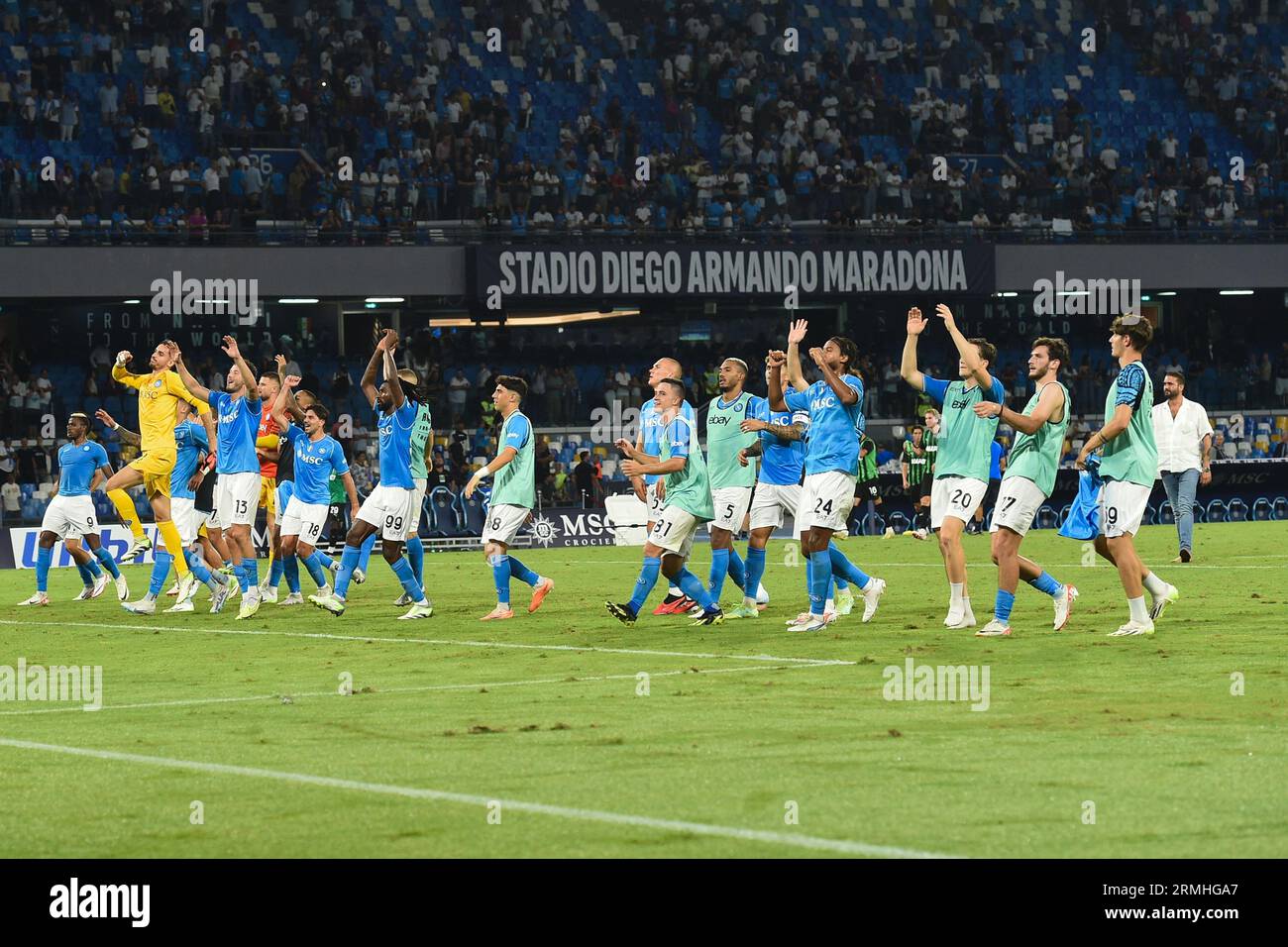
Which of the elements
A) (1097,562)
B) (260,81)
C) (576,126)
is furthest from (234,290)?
(1097,562)

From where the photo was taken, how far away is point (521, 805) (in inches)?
317

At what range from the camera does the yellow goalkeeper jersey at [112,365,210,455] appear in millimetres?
20484

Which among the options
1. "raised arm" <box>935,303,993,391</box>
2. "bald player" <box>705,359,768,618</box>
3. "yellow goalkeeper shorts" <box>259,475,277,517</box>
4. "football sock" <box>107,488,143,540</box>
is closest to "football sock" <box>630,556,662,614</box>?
"bald player" <box>705,359,768,618</box>

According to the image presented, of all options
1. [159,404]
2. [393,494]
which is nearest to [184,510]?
[159,404]

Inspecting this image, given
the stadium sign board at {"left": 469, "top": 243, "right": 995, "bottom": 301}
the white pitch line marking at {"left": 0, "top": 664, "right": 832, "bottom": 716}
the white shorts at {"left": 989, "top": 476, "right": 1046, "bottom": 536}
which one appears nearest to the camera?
the white pitch line marking at {"left": 0, "top": 664, "right": 832, "bottom": 716}

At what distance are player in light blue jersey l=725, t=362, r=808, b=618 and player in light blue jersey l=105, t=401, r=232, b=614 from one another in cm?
612

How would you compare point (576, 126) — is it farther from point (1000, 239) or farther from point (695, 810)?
point (695, 810)

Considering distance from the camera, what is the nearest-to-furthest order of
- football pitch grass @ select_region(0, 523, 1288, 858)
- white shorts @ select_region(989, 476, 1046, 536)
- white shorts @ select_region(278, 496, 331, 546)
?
1. football pitch grass @ select_region(0, 523, 1288, 858)
2. white shorts @ select_region(989, 476, 1046, 536)
3. white shorts @ select_region(278, 496, 331, 546)

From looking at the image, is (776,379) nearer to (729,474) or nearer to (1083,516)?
(729,474)

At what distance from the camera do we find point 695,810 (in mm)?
7898

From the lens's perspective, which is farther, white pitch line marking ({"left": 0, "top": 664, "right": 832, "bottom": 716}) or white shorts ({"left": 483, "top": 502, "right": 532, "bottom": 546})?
white shorts ({"left": 483, "top": 502, "right": 532, "bottom": 546})

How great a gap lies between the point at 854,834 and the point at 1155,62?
49088 millimetres

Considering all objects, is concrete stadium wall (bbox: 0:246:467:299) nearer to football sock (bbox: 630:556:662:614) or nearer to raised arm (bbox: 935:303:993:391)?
football sock (bbox: 630:556:662:614)

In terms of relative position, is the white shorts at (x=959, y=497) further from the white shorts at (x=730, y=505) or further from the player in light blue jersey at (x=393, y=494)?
the player in light blue jersey at (x=393, y=494)
